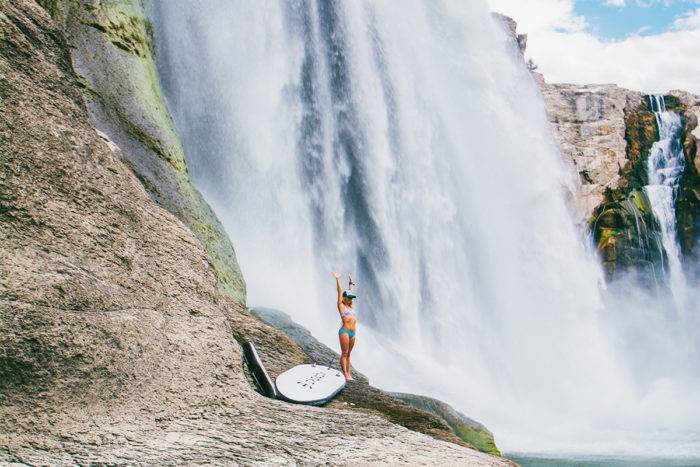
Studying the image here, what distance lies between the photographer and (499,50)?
2756 centimetres

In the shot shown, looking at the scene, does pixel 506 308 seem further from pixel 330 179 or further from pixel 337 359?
pixel 337 359

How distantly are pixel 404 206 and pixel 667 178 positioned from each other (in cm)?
1841

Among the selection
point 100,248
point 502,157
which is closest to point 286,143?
point 502,157

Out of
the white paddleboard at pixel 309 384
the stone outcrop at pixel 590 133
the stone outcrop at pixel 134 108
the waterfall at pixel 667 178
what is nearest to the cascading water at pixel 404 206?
the stone outcrop at pixel 590 133

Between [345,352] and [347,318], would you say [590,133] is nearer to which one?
[347,318]

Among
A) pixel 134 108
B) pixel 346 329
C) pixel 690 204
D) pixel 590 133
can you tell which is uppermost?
pixel 590 133

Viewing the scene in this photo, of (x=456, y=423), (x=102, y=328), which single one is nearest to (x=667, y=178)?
(x=456, y=423)

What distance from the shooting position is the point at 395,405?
20.5 feet

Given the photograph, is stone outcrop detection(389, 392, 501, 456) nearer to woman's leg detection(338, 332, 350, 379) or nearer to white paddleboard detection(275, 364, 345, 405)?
woman's leg detection(338, 332, 350, 379)

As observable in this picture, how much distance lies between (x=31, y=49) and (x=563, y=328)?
891 inches

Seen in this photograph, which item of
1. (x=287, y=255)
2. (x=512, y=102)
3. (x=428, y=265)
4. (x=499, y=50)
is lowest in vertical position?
(x=287, y=255)

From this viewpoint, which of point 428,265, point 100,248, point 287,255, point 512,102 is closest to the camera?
point 100,248

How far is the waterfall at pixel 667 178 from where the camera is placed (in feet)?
98.9

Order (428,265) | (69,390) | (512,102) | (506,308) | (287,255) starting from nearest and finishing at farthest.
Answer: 1. (69,390)
2. (287,255)
3. (428,265)
4. (506,308)
5. (512,102)
